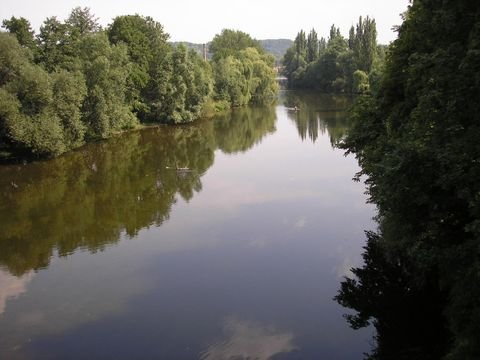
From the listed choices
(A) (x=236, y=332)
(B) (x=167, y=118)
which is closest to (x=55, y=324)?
(A) (x=236, y=332)

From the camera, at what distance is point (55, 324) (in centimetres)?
1745

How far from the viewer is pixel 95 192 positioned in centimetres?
3431

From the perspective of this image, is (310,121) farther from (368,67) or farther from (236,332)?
(236,332)

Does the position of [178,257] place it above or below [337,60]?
below

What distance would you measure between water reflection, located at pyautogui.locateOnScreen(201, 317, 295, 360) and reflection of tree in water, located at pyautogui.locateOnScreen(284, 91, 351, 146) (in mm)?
33050

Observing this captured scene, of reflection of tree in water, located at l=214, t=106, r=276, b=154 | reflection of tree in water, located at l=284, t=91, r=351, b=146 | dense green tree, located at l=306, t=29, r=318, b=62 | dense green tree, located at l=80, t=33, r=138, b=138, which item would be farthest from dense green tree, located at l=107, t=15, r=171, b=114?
dense green tree, located at l=306, t=29, r=318, b=62

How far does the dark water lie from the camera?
54.1 feet

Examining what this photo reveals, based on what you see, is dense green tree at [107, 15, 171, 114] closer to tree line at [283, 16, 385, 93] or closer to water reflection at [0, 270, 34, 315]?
tree line at [283, 16, 385, 93]

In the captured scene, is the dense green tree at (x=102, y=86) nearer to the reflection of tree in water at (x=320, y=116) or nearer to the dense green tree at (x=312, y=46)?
the reflection of tree in water at (x=320, y=116)

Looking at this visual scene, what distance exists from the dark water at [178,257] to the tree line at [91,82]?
12.0 feet

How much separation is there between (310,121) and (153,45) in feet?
80.3

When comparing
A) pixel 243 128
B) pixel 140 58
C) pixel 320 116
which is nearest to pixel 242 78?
pixel 320 116

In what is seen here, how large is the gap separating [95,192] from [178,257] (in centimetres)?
1365

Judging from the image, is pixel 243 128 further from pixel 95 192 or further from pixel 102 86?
pixel 95 192
